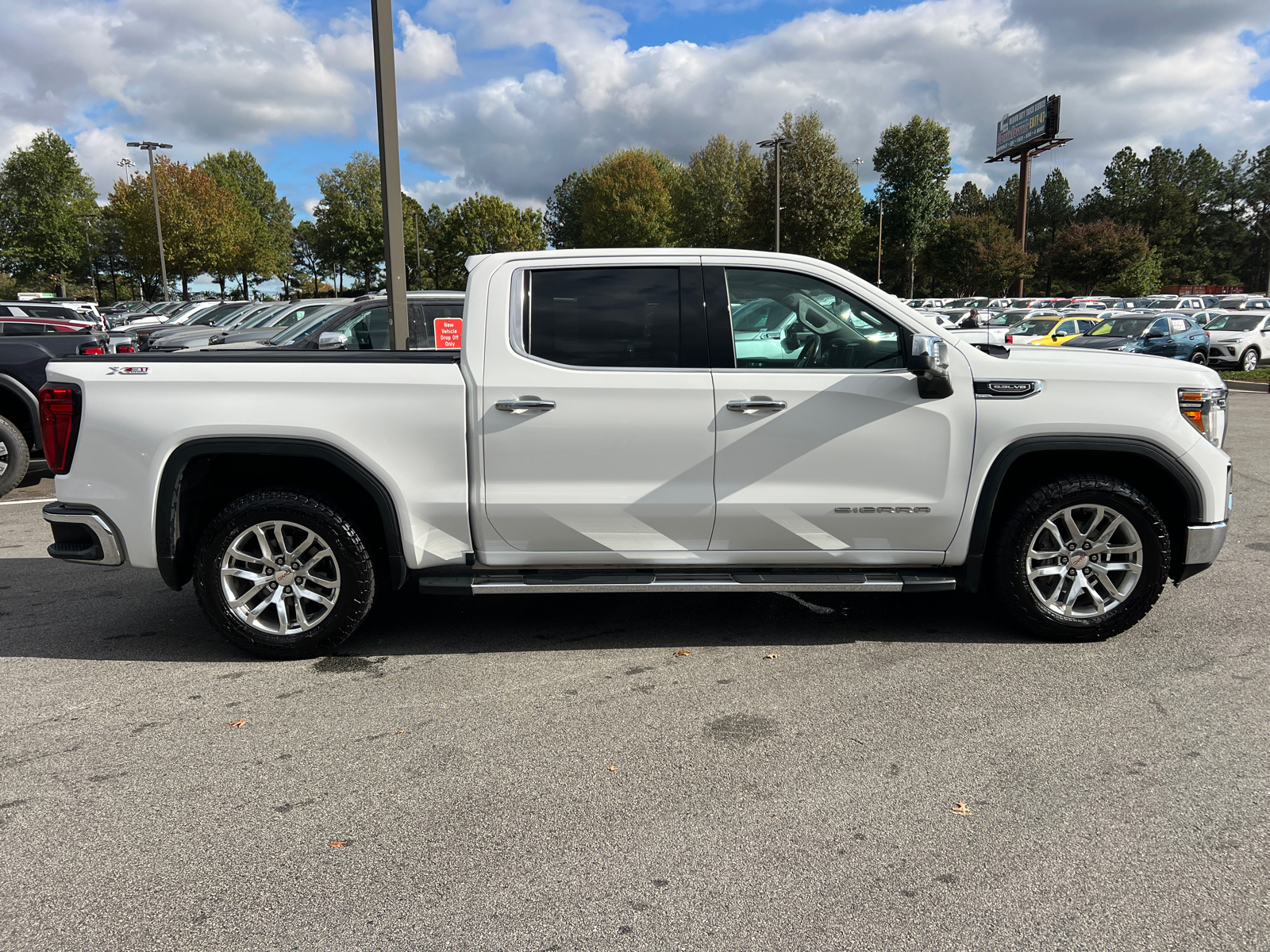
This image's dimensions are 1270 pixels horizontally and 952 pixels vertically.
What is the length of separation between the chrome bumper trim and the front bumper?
203 inches

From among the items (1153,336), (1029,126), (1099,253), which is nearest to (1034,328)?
(1153,336)

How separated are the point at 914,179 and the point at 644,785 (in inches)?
2878

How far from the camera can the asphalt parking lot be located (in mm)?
2529

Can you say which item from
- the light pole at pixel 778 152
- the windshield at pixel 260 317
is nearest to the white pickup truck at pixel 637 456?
the windshield at pixel 260 317

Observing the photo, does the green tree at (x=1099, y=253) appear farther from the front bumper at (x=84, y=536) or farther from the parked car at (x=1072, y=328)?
the front bumper at (x=84, y=536)

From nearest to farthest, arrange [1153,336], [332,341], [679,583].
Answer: [679,583] < [332,341] < [1153,336]

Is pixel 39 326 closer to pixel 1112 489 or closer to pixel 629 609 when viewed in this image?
pixel 629 609

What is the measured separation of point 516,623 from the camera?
507 centimetres

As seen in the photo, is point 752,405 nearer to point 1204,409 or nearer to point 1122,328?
point 1204,409

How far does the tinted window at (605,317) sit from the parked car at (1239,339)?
82.0 feet

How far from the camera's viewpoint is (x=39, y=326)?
1380 cm

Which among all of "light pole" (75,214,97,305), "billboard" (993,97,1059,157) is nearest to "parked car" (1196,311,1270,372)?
"billboard" (993,97,1059,157)

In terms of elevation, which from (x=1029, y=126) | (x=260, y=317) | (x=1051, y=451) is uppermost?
(x=1029, y=126)

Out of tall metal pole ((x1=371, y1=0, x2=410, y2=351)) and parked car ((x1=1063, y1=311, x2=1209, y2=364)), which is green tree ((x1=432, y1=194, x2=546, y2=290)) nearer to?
parked car ((x1=1063, y1=311, x2=1209, y2=364))
